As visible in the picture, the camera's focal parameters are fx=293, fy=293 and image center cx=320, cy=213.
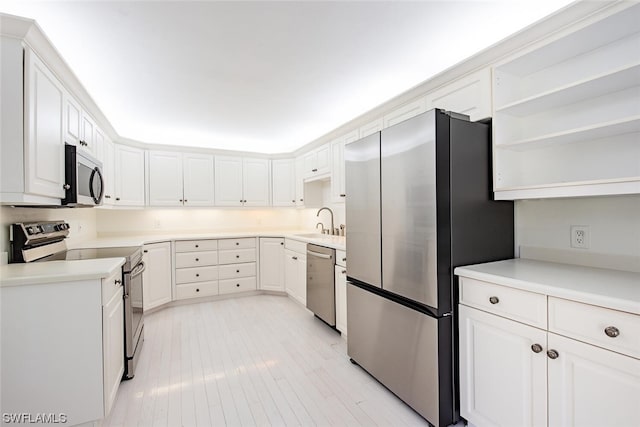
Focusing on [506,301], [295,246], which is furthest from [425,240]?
[295,246]

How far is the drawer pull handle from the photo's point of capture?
1.06m

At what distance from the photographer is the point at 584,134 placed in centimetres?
145

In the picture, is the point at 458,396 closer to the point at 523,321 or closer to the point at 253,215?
the point at 523,321

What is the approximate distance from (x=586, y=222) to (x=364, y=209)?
49.7 inches

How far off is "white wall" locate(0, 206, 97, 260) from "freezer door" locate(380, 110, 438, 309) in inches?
94.8

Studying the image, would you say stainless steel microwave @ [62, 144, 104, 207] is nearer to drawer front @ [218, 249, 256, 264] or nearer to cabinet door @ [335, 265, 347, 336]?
drawer front @ [218, 249, 256, 264]

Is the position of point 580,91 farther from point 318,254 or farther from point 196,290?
point 196,290

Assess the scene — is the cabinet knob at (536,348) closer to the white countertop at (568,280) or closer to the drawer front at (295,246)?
the white countertop at (568,280)

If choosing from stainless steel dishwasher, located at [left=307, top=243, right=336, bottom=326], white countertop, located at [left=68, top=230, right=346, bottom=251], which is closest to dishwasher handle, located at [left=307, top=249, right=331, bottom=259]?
stainless steel dishwasher, located at [left=307, top=243, right=336, bottom=326]

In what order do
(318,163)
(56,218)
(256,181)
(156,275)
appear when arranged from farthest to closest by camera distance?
1. (256,181)
2. (318,163)
3. (156,275)
4. (56,218)

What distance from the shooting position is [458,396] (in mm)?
1629

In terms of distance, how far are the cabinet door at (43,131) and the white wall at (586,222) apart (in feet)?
9.39

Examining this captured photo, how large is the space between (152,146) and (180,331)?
2437 millimetres

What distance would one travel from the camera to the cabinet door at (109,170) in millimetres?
3055
